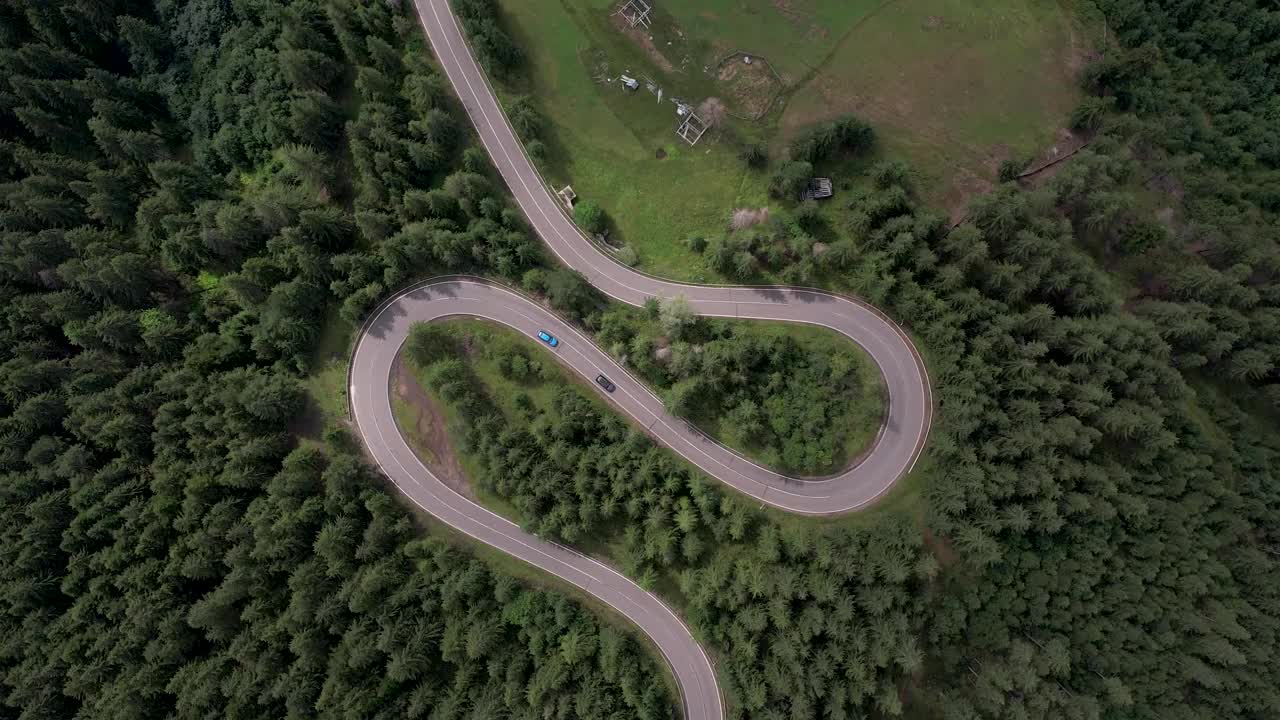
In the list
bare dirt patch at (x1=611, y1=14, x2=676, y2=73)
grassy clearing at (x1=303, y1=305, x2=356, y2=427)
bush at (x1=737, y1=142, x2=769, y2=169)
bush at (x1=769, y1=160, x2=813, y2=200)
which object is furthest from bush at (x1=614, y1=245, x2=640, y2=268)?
grassy clearing at (x1=303, y1=305, x2=356, y2=427)

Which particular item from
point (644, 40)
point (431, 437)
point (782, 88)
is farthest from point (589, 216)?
point (431, 437)

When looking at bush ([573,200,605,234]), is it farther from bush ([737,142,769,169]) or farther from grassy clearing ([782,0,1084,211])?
grassy clearing ([782,0,1084,211])

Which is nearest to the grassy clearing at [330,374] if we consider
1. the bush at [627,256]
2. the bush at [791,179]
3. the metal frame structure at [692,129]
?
the bush at [627,256]

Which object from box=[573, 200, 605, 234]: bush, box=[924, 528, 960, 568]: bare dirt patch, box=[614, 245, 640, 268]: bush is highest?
box=[573, 200, 605, 234]: bush

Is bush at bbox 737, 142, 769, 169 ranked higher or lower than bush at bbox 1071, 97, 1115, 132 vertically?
lower

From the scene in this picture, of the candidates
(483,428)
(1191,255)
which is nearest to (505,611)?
(483,428)

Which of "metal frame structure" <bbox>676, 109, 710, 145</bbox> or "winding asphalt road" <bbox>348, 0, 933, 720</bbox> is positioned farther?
"metal frame structure" <bbox>676, 109, 710, 145</bbox>

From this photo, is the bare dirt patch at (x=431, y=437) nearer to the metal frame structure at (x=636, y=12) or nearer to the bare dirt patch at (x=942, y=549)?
the bare dirt patch at (x=942, y=549)
